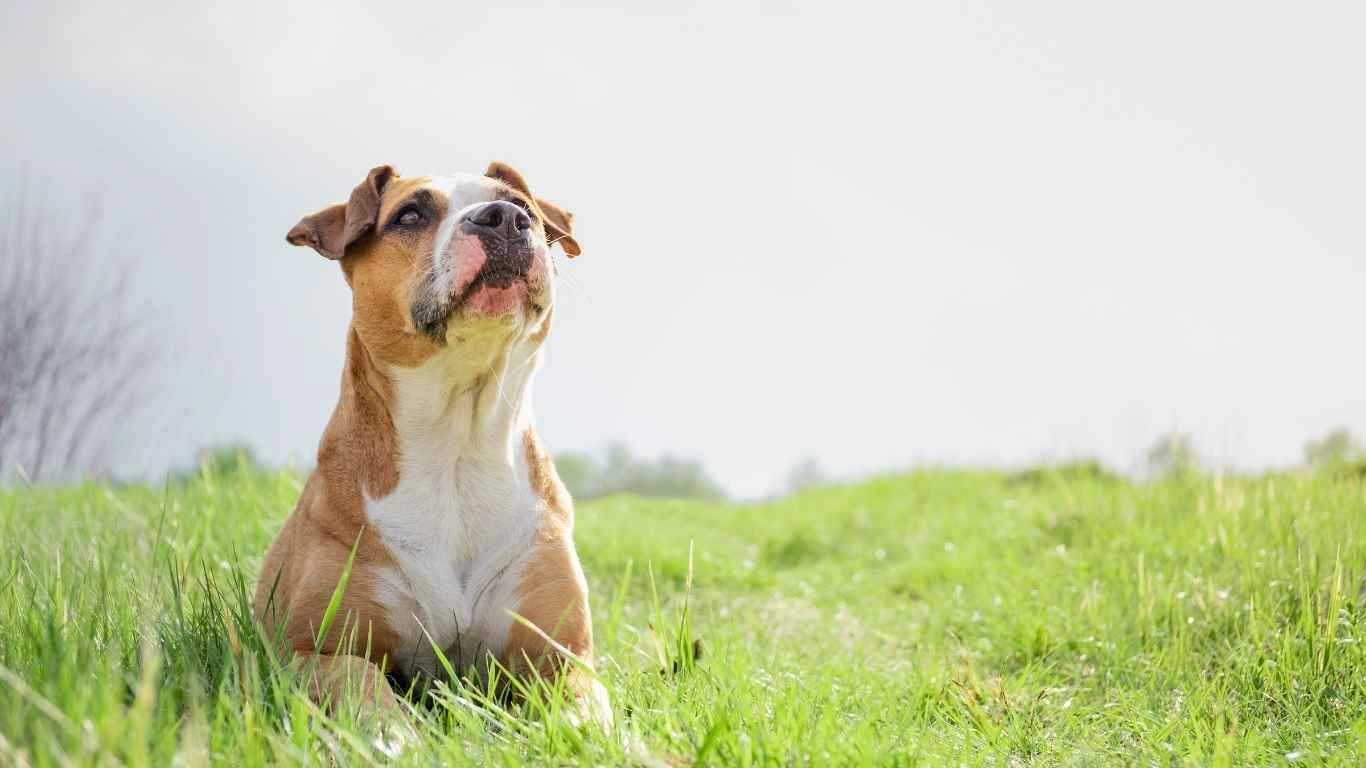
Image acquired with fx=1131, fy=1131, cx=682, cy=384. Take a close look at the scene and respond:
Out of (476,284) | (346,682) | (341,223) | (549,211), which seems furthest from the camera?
(549,211)

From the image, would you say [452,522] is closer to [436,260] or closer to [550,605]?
[550,605]

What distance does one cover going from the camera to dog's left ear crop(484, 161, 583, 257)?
4605 mm

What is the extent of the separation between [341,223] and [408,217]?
0.33 meters

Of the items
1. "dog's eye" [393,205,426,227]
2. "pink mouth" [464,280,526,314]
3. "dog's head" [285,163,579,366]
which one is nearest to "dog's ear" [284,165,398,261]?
"dog's head" [285,163,579,366]

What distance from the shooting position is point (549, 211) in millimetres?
4652

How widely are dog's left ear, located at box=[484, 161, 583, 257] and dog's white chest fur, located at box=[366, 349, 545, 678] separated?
33.1 inches

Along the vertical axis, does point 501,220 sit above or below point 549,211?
below

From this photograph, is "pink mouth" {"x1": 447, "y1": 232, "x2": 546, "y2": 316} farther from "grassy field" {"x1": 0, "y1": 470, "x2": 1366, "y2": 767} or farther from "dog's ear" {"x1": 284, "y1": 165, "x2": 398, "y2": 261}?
"grassy field" {"x1": 0, "y1": 470, "x2": 1366, "y2": 767}

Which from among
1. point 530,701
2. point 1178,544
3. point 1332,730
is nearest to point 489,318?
point 530,701

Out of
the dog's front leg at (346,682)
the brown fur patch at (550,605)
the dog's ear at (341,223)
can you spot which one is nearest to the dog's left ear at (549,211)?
the dog's ear at (341,223)

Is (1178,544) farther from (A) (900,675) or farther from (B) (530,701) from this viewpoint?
(B) (530,701)

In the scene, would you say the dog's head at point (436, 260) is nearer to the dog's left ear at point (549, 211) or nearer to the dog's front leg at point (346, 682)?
the dog's left ear at point (549, 211)

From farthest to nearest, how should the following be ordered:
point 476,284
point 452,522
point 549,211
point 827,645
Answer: point 827,645, point 549,211, point 452,522, point 476,284

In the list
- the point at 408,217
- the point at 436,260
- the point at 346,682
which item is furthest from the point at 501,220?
the point at 346,682
